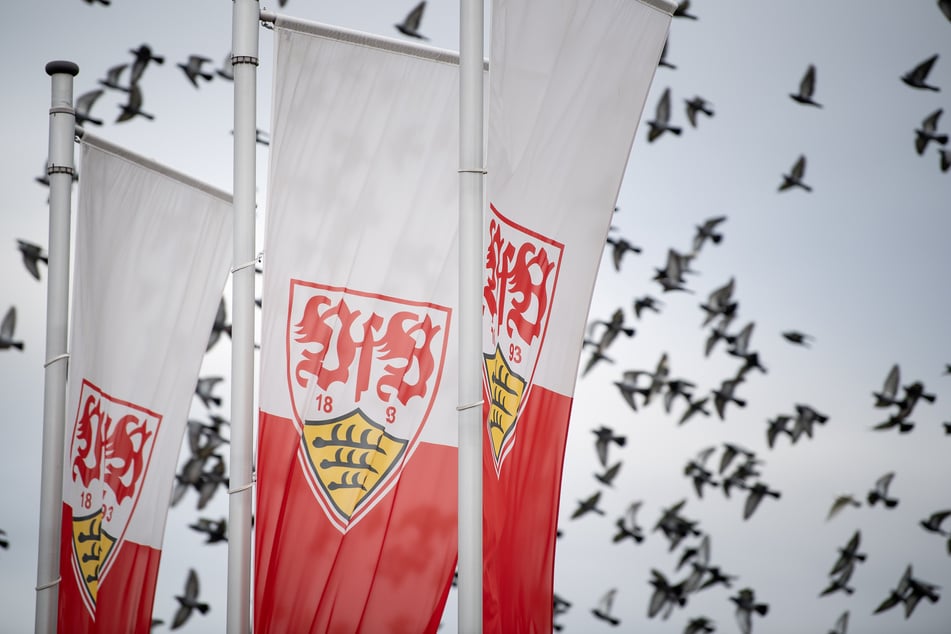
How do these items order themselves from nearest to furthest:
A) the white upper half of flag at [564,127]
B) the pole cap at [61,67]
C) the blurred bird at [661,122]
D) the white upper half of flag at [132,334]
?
1. the white upper half of flag at [564,127]
2. the white upper half of flag at [132,334]
3. the pole cap at [61,67]
4. the blurred bird at [661,122]

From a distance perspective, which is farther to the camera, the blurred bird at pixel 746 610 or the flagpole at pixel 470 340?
the blurred bird at pixel 746 610

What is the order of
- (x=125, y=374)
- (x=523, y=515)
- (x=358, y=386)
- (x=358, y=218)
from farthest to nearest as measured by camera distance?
1. (x=125, y=374)
2. (x=358, y=218)
3. (x=358, y=386)
4. (x=523, y=515)

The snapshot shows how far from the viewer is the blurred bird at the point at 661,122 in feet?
72.3

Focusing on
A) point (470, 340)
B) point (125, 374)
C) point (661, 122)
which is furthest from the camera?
point (661, 122)

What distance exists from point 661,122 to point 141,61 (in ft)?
26.9

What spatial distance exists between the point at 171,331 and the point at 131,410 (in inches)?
27.5

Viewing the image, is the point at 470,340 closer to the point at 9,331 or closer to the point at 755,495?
the point at 9,331

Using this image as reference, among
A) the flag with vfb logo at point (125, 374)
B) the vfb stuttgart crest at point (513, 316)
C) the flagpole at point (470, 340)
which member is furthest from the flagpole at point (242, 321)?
the vfb stuttgart crest at point (513, 316)

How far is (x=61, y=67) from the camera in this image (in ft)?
36.1

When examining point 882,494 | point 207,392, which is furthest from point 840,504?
point 207,392

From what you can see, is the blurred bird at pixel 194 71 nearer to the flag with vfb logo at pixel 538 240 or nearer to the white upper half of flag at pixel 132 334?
the white upper half of flag at pixel 132 334

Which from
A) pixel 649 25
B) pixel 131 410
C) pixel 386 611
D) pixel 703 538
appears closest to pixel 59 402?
pixel 131 410

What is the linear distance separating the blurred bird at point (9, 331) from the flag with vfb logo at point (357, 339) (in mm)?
10283

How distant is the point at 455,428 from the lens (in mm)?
8555
